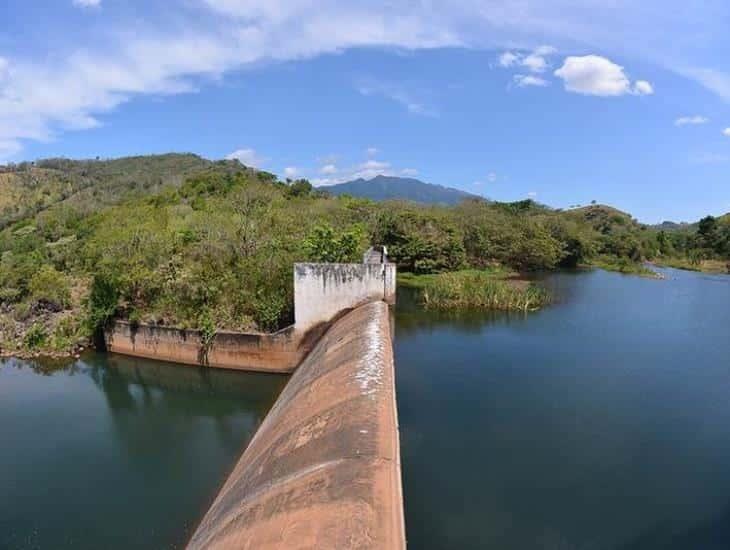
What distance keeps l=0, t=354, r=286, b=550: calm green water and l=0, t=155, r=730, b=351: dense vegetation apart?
1720mm

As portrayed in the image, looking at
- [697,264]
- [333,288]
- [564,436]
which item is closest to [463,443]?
[564,436]

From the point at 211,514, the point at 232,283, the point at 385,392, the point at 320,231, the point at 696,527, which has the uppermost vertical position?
the point at 320,231

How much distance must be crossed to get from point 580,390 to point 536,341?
457 centimetres

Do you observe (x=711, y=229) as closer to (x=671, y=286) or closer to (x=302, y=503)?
(x=671, y=286)

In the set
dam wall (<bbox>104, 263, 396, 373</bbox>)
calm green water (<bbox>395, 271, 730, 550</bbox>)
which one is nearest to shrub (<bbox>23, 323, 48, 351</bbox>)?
dam wall (<bbox>104, 263, 396, 373</bbox>)

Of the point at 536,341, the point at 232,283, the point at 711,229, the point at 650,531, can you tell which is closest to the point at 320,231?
the point at 232,283

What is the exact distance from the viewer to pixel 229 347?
13258mm

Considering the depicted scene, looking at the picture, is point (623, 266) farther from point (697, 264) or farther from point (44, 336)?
point (44, 336)

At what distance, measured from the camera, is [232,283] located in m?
14.6

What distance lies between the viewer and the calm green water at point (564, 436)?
23.6 ft

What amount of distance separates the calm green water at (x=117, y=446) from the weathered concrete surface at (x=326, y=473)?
148 centimetres

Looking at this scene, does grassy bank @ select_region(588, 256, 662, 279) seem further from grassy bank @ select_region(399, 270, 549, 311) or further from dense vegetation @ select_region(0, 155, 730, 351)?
grassy bank @ select_region(399, 270, 549, 311)

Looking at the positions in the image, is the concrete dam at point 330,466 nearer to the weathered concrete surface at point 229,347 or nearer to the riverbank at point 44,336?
the weathered concrete surface at point 229,347

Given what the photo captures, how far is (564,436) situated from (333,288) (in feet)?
21.0
